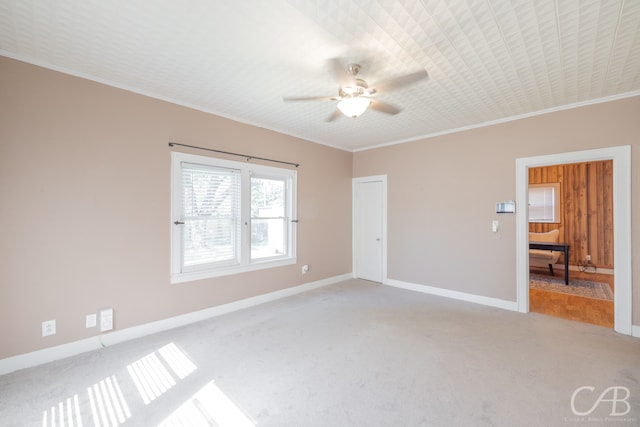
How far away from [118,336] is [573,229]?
8.43 m

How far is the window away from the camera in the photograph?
3266 mm

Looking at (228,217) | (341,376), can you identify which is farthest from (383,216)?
(341,376)

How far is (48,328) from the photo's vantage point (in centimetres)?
246

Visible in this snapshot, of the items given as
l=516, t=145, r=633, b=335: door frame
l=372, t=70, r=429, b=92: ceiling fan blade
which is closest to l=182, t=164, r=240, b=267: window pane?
l=372, t=70, r=429, b=92: ceiling fan blade

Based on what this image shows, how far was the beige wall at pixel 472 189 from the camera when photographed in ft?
10.3

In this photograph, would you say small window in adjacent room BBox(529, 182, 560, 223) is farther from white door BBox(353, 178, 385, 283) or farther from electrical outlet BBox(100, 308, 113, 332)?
electrical outlet BBox(100, 308, 113, 332)

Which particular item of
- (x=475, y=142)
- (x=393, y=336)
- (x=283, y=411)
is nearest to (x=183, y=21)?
(x=283, y=411)

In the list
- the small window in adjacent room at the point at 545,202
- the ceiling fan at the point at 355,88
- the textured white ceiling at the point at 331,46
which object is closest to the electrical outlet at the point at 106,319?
the textured white ceiling at the point at 331,46

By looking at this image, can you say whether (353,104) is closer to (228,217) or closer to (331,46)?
(331,46)

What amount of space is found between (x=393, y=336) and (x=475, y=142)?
2999mm

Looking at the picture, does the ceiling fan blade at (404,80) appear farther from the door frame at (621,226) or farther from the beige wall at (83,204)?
the door frame at (621,226)

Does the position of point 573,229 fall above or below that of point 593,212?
below

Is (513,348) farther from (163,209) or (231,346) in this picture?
(163,209)

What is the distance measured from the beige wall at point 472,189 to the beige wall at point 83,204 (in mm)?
2971
